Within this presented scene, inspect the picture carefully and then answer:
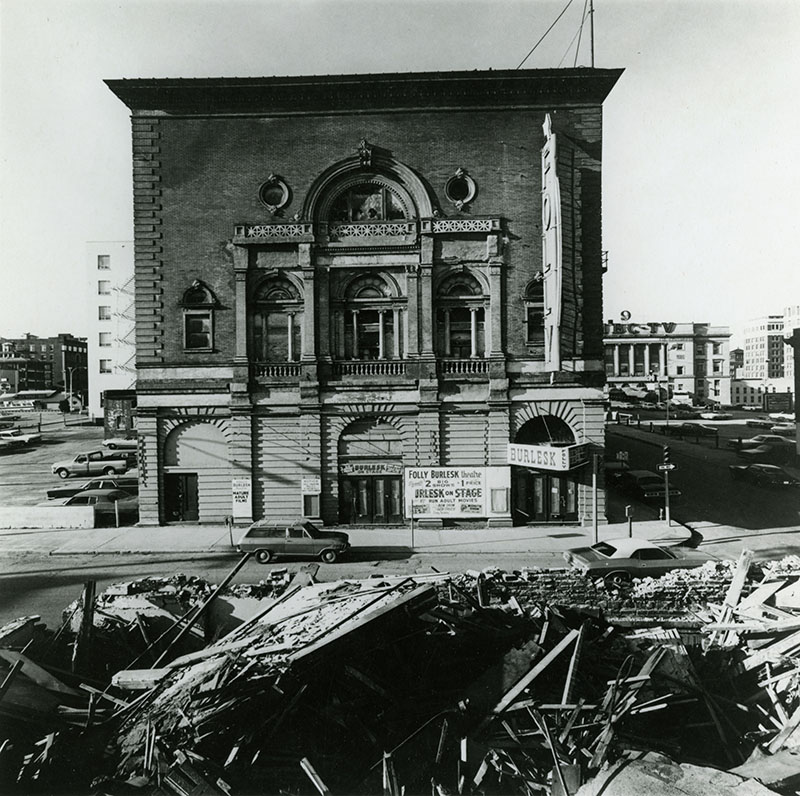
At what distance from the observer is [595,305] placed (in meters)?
21.6

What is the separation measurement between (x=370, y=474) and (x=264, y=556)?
560cm

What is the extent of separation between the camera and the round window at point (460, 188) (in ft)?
69.9

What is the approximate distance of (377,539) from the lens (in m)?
20.0

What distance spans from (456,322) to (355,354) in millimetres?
4054

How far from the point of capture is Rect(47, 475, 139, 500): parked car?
26906 mm

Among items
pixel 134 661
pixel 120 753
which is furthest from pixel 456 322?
pixel 120 753

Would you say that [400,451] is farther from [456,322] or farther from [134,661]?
[134,661]

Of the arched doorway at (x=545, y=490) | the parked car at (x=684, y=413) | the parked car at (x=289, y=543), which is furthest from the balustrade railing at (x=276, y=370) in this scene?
the parked car at (x=684, y=413)

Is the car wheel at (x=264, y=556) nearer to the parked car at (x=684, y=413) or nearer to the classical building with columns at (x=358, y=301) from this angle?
the classical building with columns at (x=358, y=301)

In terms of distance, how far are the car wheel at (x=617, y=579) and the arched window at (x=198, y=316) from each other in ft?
51.8

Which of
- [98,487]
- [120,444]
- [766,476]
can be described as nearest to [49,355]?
[120,444]

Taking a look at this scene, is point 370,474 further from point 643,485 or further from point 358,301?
point 643,485

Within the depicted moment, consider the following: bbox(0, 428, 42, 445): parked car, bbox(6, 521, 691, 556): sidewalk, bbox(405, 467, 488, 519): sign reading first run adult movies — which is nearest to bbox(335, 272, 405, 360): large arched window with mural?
bbox(405, 467, 488, 519): sign reading first run adult movies

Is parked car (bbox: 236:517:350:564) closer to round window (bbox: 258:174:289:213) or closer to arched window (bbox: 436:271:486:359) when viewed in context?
arched window (bbox: 436:271:486:359)
